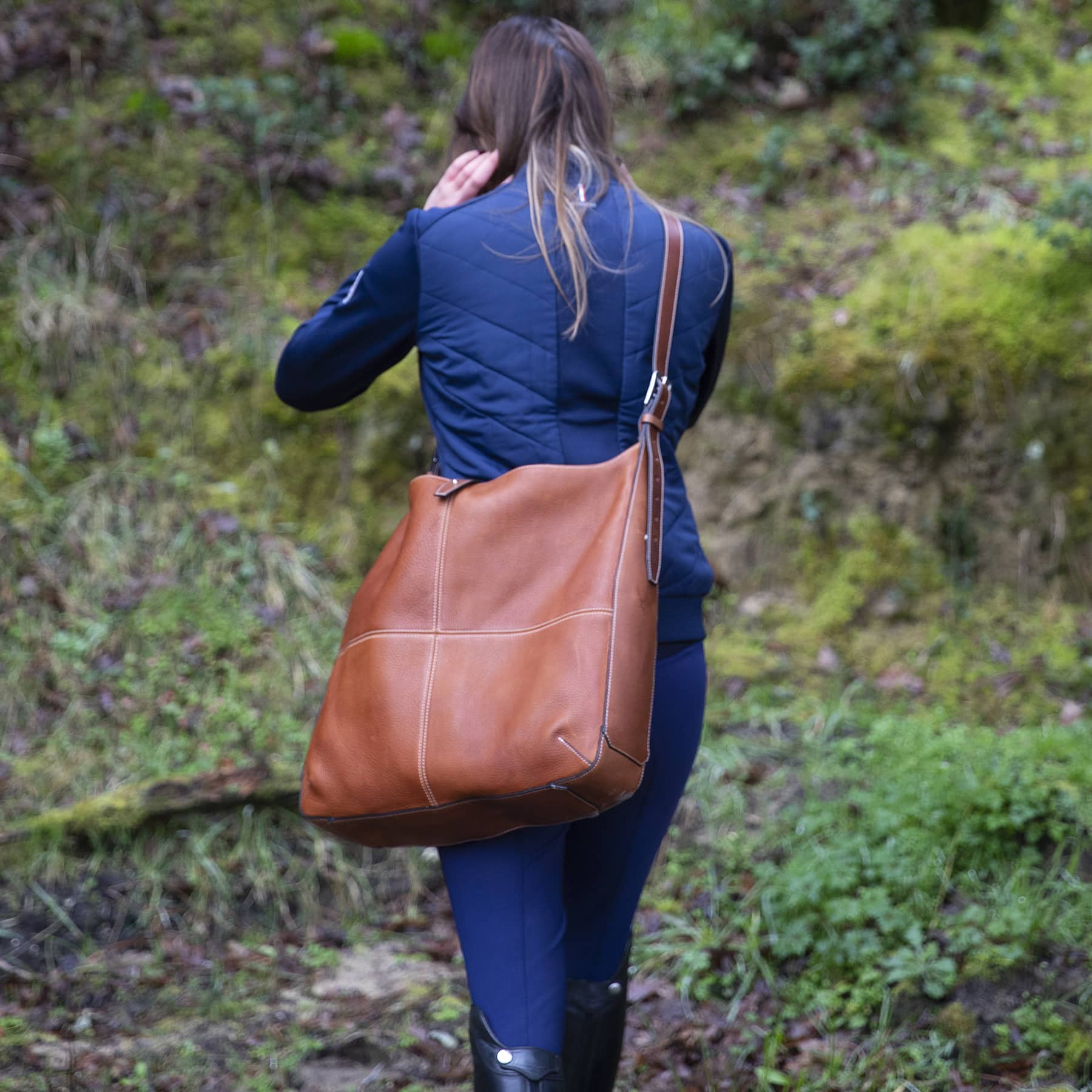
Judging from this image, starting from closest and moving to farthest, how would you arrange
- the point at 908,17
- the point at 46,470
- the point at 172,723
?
the point at 172,723 → the point at 46,470 → the point at 908,17

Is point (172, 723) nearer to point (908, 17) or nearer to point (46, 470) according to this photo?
point (46, 470)

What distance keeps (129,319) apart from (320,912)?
8.86 feet

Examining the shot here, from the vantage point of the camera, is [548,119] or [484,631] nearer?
[484,631]

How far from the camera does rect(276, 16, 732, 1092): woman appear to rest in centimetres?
166

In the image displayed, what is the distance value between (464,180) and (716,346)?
622 mm

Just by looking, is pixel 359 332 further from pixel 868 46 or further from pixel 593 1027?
pixel 868 46

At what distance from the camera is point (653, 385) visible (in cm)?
172

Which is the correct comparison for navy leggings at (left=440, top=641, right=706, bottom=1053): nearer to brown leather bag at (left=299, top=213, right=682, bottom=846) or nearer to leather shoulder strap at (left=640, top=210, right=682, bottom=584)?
brown leather bag at (left=299, top=213, right=682, bottom=846)

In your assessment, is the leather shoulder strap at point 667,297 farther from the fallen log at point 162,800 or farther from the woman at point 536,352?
the fallen log at point 162,800

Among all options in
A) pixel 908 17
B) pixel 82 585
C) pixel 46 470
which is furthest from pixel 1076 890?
pixel 908 17

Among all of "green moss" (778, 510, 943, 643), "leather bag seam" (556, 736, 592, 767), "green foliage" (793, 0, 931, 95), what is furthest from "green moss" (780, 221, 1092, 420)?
"leather bag seam" (556, 736, 592, 767)

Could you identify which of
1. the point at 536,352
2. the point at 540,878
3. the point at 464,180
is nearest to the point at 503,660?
the point at 540,878

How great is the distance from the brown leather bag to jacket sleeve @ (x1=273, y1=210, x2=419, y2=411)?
28cm

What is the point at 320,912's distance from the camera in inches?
140
